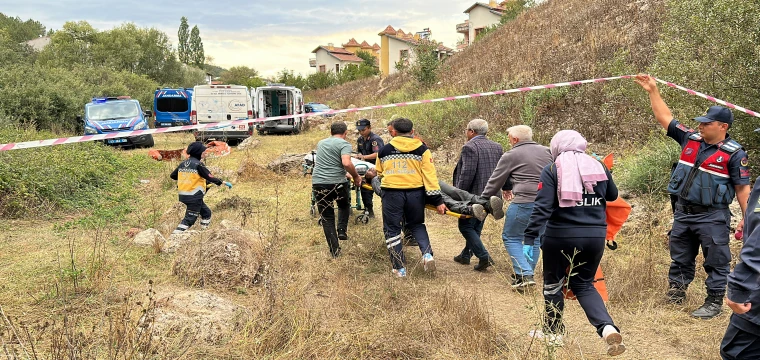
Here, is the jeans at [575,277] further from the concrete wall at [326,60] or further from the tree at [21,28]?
the tree at [21,28]

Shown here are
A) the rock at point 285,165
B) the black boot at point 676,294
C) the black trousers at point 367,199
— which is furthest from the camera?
the rock at point 285,165

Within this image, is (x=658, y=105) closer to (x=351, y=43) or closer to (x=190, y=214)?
(x=190, y=214)

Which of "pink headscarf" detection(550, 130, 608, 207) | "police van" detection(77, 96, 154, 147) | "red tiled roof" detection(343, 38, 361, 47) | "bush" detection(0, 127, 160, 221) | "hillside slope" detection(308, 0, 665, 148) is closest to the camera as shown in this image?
"pink headscarf" detection(550, 130, 608, 207)

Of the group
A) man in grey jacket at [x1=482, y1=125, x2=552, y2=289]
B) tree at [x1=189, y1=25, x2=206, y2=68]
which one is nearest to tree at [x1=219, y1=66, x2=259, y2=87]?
tree at [x1=189, y1=25, x2=206, y2=68]

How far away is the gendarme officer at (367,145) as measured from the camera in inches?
278

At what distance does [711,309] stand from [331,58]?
72.5m

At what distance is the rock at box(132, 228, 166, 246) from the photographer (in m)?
5.72

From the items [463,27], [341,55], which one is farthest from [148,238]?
[341,55]

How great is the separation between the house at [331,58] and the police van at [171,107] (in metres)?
50.7

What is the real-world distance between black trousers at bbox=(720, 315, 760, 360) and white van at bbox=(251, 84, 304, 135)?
18.9 m

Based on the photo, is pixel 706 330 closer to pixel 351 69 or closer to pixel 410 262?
pixel 410 262

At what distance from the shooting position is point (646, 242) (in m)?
5.84

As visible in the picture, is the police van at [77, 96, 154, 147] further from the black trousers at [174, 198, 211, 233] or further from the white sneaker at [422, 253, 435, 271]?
the white sneaker at [422, 253, 435, 271]

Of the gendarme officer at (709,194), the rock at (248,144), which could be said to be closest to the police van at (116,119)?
the rock at (248,144)
